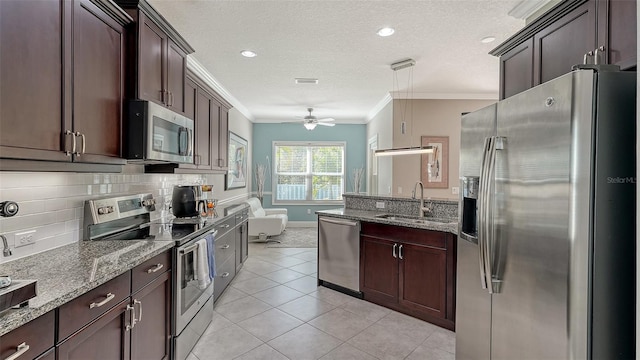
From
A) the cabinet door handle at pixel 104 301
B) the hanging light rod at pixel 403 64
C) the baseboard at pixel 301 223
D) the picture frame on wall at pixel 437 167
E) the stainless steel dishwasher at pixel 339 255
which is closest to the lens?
the cabinet door handle at pixel 104 301

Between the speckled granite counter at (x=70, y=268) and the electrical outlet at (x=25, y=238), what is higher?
the electrical outlet at (x=25, y=238)

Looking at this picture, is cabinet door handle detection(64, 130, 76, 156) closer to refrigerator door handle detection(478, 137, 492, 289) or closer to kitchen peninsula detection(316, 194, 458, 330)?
refrigerator door handle detection(478, 137, 492, 289)

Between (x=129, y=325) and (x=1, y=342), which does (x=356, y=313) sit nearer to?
(x=129, y=325)

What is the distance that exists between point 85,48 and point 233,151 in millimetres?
4415

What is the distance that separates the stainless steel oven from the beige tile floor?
149 mm

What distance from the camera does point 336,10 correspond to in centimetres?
264

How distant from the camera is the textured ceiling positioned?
8.60 ft

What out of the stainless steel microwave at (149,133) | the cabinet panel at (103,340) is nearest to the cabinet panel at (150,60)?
the stainless steel microwave at (149,133)

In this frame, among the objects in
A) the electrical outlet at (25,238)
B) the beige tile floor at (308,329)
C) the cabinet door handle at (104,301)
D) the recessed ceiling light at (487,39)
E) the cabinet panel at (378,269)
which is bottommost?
the beige tile floor at (308,329)

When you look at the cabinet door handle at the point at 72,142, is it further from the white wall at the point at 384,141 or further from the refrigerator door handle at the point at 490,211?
the white wall at the point at 384,141

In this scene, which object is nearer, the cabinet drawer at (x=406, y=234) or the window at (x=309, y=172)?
the cabinet drawer at (x=406, y=234)

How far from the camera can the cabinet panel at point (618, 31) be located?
4.65 ft

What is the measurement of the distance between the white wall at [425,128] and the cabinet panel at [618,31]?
153 inches

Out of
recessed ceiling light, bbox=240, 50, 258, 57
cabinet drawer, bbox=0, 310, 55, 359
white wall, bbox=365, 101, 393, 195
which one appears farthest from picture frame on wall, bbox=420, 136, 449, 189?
cabinet drawer, bbox=0, 310, 55, 359
